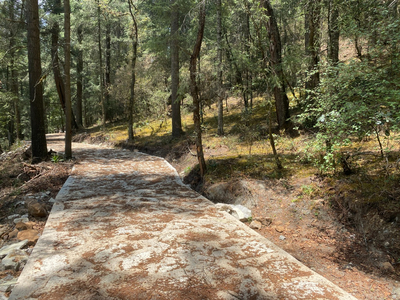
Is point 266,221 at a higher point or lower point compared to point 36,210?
lower

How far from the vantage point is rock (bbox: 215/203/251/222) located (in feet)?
17.3

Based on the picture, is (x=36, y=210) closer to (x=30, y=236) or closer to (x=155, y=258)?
(x=30, y=236)

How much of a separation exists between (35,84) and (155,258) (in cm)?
883

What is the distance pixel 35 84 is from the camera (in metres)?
9.12

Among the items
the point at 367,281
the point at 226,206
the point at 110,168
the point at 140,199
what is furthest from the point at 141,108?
the point at 367,281

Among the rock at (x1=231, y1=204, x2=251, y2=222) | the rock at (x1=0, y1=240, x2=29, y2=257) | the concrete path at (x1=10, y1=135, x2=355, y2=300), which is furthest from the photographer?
the rock at (x1=231, y1=204, x2=251, y2=222)

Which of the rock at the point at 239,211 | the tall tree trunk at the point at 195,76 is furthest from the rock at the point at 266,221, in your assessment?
the tall tree trunk at the point at 195,76

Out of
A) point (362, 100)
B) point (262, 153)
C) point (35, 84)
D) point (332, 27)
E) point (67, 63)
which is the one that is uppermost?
point (332, 27)

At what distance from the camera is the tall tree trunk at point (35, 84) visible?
29.9 feet

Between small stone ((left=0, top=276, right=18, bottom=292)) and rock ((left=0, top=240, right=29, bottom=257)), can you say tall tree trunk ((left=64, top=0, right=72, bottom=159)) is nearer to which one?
rock ((left=0, top=240, right=29, bottom=257))

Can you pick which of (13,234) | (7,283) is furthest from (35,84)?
(7,283)

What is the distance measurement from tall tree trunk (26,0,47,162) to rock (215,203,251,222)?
7.59 meters

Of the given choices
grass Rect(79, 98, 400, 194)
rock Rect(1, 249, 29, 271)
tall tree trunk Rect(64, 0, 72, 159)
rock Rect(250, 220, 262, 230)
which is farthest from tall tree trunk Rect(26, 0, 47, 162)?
rock Rect(250, 220, 262, 230)

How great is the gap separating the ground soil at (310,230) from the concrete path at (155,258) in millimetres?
513
